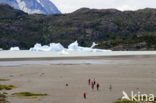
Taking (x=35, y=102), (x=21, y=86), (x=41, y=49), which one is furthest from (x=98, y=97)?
(x=41, y=49)

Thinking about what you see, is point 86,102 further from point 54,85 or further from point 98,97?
point 54,85

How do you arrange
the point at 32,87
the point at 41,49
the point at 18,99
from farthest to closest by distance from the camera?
the point at 41,49
the point at 32,87
the point at 18,99

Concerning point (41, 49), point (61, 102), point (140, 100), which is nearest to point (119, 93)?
point (140, 100)

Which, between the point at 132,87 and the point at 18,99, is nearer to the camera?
the point at 18,99

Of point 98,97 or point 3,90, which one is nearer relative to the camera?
point 98,97

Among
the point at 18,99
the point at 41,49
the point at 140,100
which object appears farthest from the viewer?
the point at 41,49

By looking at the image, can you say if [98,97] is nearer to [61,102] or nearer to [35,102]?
[61,102]

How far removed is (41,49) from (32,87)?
147844 mm

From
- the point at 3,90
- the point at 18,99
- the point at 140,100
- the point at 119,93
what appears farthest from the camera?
the point at 3,90

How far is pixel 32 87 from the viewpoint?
1556 inches

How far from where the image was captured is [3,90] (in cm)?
3644

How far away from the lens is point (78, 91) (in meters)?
35.2

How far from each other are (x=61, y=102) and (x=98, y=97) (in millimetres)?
4830

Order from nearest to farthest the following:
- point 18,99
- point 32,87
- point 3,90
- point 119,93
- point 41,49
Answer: point 18,99
point 119,93
point 3,90
point 32,87
point 41,49
